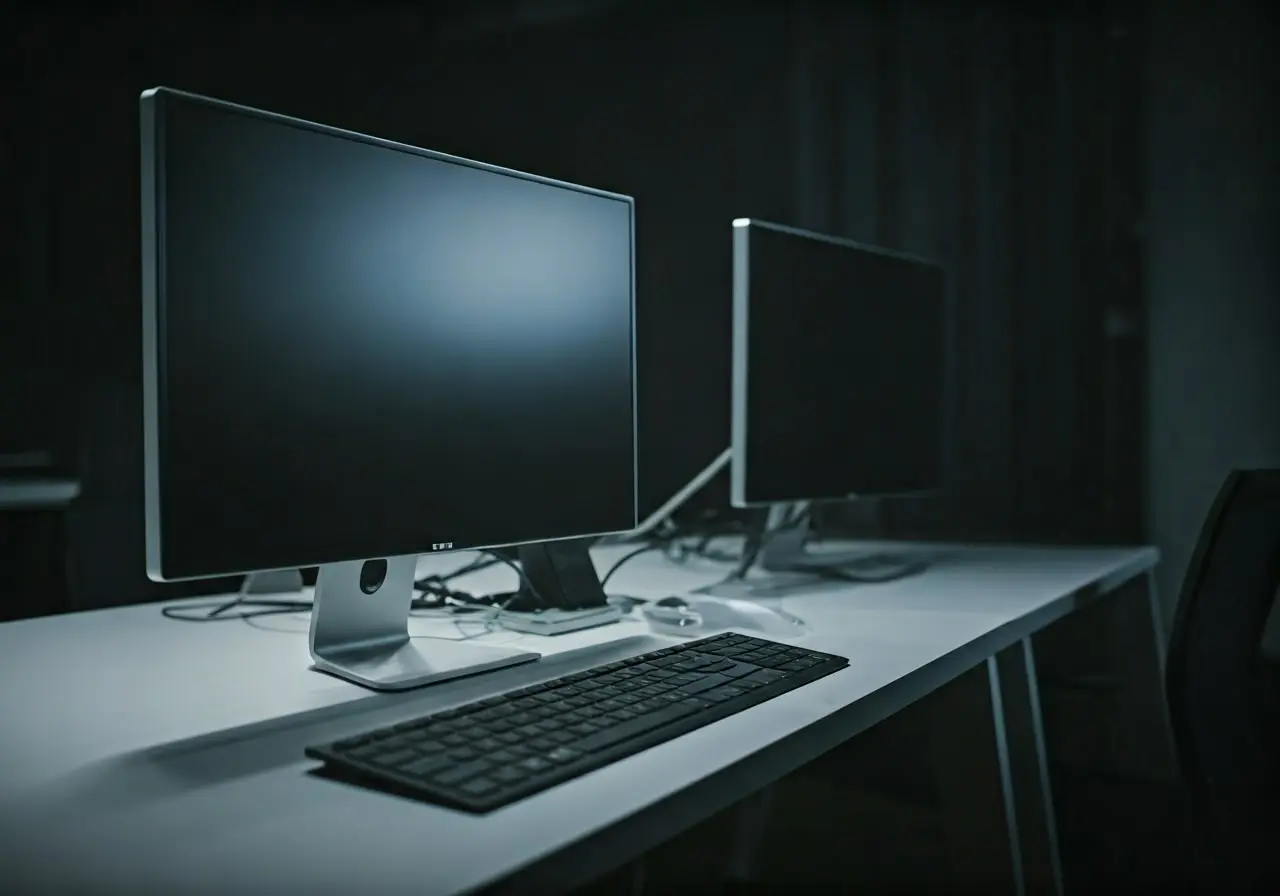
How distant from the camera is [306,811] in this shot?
2.13 ft

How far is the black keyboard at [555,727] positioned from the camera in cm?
67

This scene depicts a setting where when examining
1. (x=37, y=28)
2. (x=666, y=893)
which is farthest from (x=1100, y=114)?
(x=37, y=28)

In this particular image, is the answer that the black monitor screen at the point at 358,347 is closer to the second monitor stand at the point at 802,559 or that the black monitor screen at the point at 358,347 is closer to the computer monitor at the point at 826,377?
the computer monitor at the point at 826,377

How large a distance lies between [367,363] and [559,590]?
46 centimetres

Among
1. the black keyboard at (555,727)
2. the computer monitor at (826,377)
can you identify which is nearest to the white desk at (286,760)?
the black keyboard at (555,727)

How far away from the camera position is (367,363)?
0.96 meters

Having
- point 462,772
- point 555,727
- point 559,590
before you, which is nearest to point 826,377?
point 559,590

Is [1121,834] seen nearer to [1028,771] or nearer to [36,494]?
[1028,771]

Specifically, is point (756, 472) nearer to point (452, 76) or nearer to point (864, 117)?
point (864, 117)

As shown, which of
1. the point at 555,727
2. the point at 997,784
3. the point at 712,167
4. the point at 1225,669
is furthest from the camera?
the point at 712,167

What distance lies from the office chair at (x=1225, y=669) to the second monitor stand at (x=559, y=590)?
0.65 metres

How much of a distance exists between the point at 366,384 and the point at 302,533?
0.14 m

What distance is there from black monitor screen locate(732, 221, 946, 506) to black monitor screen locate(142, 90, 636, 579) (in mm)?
367

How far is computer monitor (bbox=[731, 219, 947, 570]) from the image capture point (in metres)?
1.57
